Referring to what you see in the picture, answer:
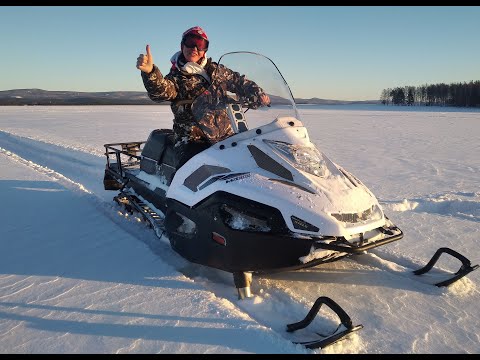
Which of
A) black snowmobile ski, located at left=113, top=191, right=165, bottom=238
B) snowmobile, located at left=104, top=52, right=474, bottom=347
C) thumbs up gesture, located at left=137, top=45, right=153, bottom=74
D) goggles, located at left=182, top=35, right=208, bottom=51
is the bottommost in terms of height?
black snowmobile ski, located at left=113, top=191, right=165, bottom=238

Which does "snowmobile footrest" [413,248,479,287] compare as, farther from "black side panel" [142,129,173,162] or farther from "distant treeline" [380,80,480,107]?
"distant treeline" [380,80,480,107]

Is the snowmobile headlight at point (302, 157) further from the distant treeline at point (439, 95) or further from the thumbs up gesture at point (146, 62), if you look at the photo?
the distant treeline at point (439, 95)

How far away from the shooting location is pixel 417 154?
32.9ft

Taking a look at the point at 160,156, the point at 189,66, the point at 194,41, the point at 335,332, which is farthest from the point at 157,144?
the point at 335,332

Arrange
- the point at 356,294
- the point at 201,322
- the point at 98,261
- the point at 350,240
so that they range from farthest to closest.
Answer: the point at 98,261 → the point at 356,294 → the point at 350,240 → the point at 201,322

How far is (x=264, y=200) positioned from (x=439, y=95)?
7852 centimetres

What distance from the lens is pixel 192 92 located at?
13.1 ft

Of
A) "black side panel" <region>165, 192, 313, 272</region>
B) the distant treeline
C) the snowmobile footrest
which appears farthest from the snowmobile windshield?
the distant treeline

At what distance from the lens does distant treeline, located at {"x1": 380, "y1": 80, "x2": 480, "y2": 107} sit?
61844mm

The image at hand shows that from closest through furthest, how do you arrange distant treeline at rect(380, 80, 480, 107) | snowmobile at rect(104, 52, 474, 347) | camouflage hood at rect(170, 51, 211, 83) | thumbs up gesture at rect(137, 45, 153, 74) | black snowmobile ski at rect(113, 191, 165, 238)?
snowmobile at rect(104, 52, 474, 347)
thumbs up gesture at rect(137, 45, 153, 74)
black snowmobile ski at rect(113, 191, 165, 238)
camouflage hood at rect(170, 51, 211, 83)
distant treeline at rect(380, 80, 480, 107)

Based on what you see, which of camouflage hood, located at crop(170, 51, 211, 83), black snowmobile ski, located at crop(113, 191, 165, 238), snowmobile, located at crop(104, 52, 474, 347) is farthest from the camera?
camouflage hood, located at crop(170, 51, 211, 83)

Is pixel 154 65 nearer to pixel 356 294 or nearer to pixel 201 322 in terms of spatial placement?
pixel 201 322
